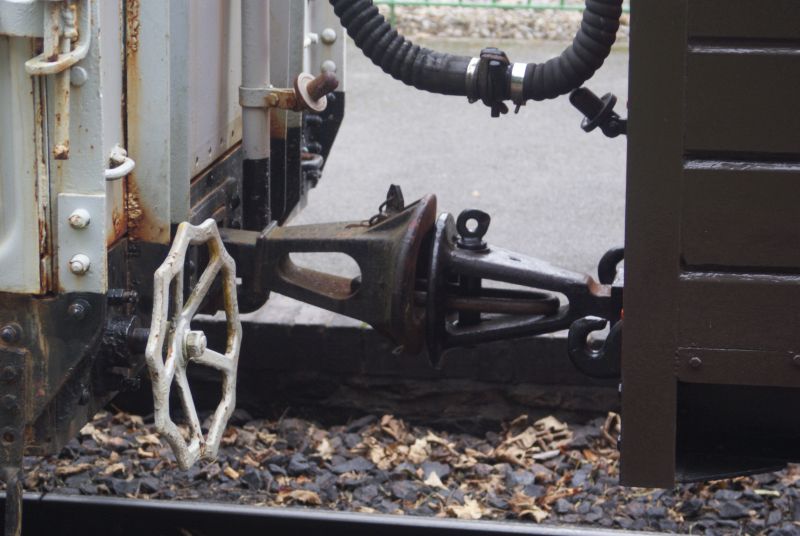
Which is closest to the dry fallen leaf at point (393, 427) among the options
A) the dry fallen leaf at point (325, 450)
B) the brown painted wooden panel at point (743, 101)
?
the dry fallen leaf at point (325, 450)

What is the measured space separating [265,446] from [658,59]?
282 cm

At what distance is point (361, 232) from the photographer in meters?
3.54

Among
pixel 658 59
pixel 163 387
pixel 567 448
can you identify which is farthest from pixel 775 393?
pixel 567 448

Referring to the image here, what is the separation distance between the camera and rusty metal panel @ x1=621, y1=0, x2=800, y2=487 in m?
2.44

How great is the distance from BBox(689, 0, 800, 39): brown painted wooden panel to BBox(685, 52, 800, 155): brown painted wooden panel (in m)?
0.04

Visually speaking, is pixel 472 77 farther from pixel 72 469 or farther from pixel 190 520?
pixel 72 469

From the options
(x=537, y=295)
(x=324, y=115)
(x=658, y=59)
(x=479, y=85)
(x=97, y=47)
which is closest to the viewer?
(x=658, y=59)

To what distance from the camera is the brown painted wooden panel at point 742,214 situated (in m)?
2.47

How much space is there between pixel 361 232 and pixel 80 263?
97cm

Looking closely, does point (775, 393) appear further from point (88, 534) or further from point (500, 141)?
point (500, 141)

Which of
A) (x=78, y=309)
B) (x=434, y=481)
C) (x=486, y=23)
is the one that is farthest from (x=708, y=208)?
(x=486, y=23)

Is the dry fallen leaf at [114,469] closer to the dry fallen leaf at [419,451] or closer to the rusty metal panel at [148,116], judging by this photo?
the dry fallen leaf at [419,451]

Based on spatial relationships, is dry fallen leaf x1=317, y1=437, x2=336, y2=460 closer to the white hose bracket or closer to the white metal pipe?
the white metal pipe

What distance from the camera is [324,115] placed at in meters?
4.71
